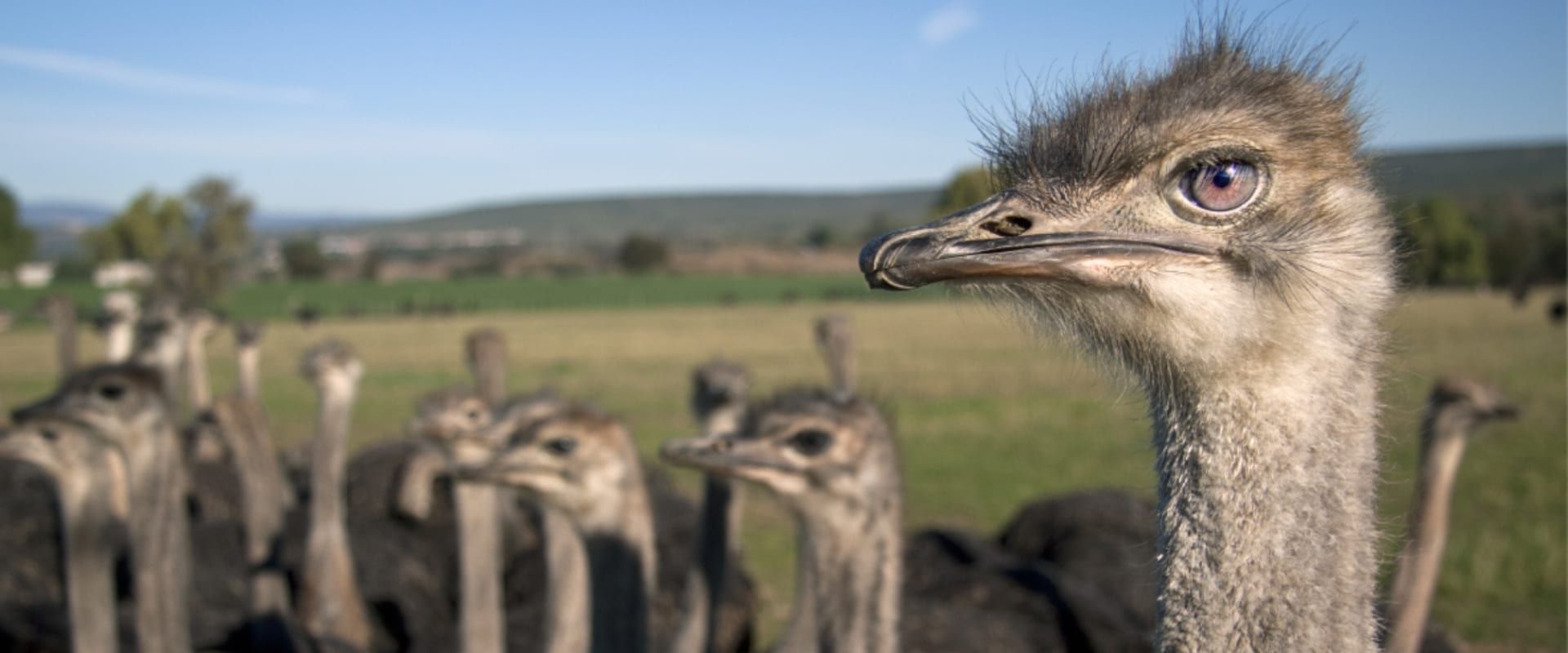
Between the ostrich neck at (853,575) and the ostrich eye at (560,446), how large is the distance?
3.44 ft

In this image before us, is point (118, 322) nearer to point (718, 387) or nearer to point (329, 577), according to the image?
point (329, 577)

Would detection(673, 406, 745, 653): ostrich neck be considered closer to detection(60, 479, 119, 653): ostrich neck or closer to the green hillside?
detection(60, 479, 119, 653): ostrich neck

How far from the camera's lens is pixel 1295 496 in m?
1.86

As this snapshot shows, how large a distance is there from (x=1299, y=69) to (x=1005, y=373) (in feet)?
69.8

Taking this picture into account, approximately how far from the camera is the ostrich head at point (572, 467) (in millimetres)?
4551

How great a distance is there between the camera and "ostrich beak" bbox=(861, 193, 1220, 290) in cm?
192

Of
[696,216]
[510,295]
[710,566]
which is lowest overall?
[510,295]

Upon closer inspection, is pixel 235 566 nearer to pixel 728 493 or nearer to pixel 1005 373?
pixel 728 493

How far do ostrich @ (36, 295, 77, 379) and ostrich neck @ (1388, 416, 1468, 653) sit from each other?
37.4ft

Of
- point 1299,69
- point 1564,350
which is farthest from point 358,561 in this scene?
point 1564,350

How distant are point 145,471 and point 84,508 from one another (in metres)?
0.23

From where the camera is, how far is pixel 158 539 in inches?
181

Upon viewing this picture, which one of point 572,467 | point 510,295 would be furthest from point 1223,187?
point 510,295

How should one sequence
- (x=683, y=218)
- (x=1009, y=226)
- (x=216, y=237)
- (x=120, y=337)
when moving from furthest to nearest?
(x=683, y=218) < (x=216, y=237) < (x=120, y=337) < (x=1009, y=226)
